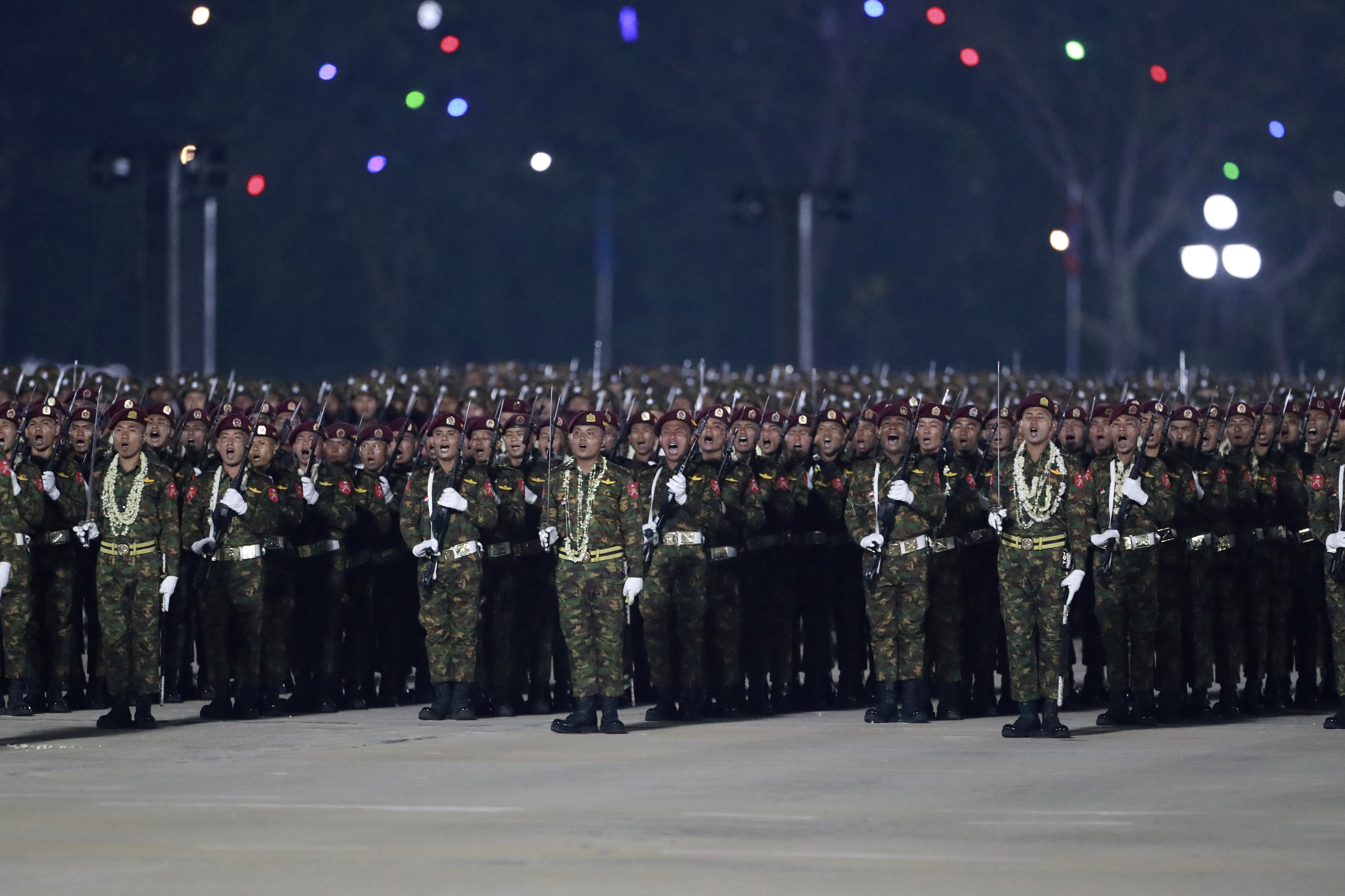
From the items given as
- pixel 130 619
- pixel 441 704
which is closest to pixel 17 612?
pixel 130 619

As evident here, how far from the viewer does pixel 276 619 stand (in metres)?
14.0

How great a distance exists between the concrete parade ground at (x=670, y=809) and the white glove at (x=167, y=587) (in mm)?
678

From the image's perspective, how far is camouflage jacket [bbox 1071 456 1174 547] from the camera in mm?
12781

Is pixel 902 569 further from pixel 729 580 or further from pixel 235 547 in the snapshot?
pixel 235 547

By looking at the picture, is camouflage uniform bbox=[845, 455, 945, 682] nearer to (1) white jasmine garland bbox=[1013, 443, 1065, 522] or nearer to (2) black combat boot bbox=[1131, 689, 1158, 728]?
(1) white jasmine garland bbox=[1013, 443, 1065, 522]

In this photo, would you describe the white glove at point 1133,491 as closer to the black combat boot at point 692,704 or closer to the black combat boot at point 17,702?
the black combat boot at point 692,704

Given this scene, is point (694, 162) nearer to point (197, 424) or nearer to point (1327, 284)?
point (1327, 284)

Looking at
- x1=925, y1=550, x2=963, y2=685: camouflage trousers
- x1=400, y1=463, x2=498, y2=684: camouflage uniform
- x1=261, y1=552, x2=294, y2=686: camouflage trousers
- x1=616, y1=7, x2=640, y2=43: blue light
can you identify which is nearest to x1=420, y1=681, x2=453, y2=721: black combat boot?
x1=400, y1=463, x2=498, y2=684: camouflage uniform

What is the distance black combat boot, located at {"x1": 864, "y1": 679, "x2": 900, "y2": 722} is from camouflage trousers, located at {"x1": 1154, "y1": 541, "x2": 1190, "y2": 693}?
1.38m

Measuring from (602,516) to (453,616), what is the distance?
1.18 meters

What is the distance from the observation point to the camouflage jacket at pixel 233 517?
13562 mm

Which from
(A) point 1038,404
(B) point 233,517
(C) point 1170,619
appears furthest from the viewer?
Result: (B) point 233,517

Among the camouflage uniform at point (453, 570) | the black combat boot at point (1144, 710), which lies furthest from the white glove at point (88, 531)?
the black combat boot at point (1144, 710)

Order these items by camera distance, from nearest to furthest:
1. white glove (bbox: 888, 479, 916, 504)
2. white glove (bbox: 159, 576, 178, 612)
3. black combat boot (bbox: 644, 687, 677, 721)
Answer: white glove (bbox: 159, 576, 178, 612) < white glove (bbox: 888, 479, 916, 504) < black combat boot (bbox: 644, 687, 677, 721)
